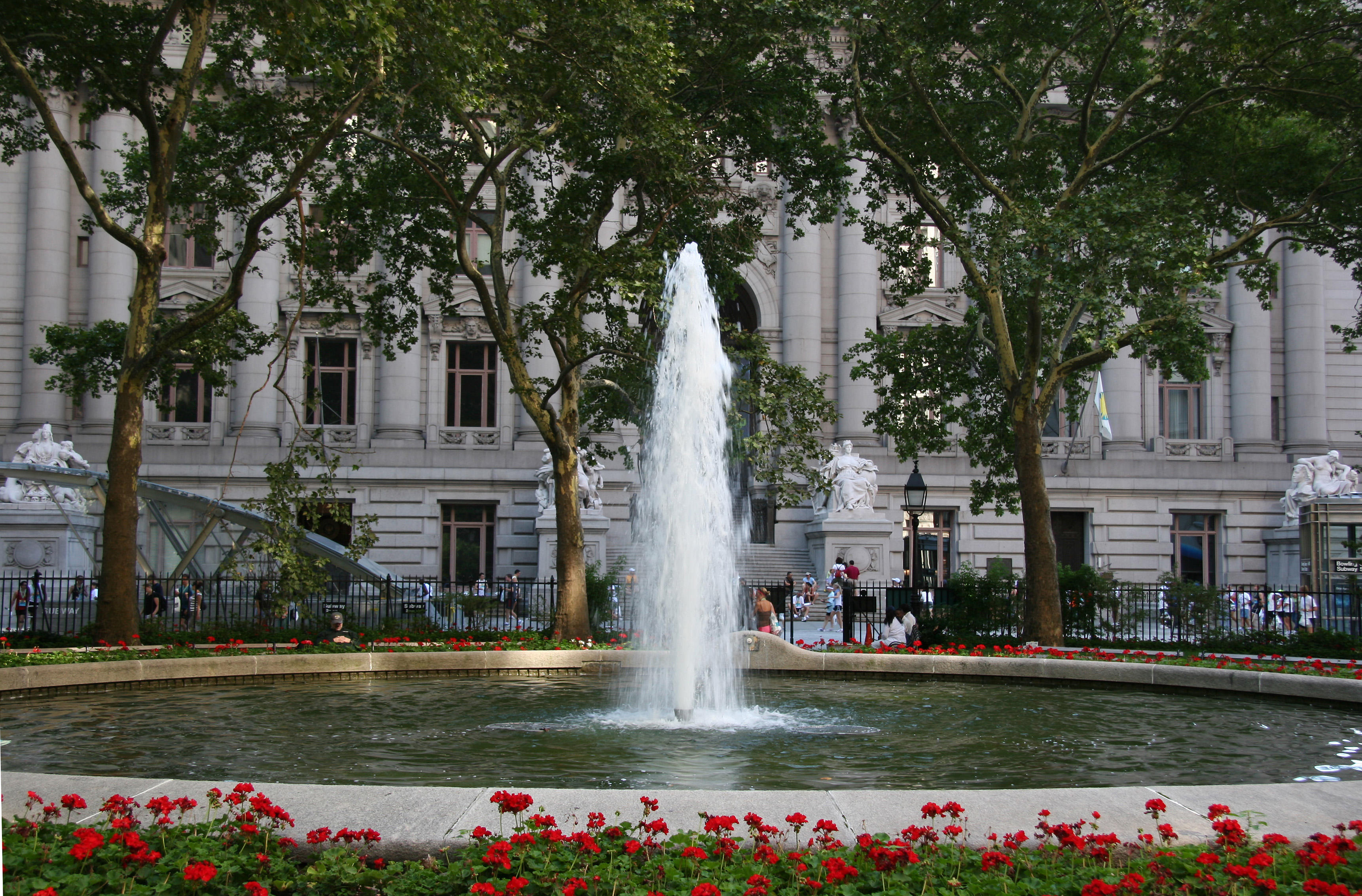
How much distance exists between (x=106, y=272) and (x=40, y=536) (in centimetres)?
1203

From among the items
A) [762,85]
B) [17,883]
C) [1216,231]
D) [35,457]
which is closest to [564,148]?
[762,85]

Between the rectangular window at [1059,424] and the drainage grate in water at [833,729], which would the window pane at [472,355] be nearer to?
the rectangular window at [1059,424]

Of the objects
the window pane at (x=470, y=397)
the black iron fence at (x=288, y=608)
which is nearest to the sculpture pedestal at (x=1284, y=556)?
the black iron fence at (x=288, y=608)

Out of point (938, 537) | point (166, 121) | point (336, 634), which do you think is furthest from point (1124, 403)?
point (166, 121)

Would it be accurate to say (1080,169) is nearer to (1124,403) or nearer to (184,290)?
(1124,403)

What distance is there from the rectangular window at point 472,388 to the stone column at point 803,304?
11.4 metres

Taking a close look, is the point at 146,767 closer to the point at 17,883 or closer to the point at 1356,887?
the point at 17,883

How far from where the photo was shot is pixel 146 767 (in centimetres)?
939

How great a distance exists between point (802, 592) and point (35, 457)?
2399 centimetres

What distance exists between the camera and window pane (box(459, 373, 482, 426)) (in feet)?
143

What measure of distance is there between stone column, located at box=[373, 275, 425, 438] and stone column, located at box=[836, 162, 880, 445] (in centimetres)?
1618

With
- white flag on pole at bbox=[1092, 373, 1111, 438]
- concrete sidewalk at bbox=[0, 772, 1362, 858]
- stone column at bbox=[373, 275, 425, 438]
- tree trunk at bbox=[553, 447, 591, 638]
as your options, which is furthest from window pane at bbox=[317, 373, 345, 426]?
concrete sidewalk at bbox=[0, 772, 1362, 858]

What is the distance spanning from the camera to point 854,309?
43844 mm

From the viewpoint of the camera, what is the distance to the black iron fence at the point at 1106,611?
24.1 meters
